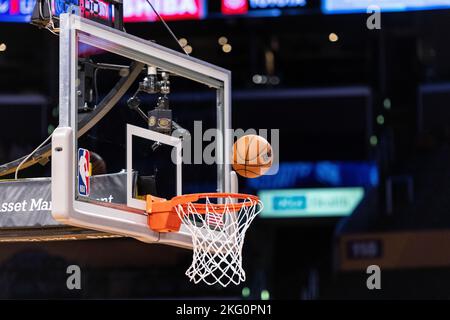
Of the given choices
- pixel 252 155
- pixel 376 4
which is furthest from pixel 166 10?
pixel 252 155

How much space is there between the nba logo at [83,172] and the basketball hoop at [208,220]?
17.7 inches

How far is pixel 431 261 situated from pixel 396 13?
225 centimetres

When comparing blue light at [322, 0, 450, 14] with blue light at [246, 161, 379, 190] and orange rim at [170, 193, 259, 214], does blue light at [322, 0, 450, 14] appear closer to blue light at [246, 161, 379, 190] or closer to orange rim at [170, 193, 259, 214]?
blue light at [246, 161, 379, 190]

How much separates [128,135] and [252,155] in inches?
25.2

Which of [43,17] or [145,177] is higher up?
[43,17]

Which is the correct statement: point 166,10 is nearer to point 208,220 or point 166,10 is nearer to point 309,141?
point 309,141

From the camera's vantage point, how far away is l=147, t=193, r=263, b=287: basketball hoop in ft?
17.1

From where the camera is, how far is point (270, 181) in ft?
32.3

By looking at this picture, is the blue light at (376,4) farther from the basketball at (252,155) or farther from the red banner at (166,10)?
the basketball at (252,155)

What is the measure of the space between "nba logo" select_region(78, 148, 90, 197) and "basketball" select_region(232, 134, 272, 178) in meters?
0.91

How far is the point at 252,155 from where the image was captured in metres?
5.45

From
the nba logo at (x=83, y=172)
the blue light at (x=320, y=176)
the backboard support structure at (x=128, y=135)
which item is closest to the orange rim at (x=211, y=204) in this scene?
the backboard support structure at (x=128, y=135)
